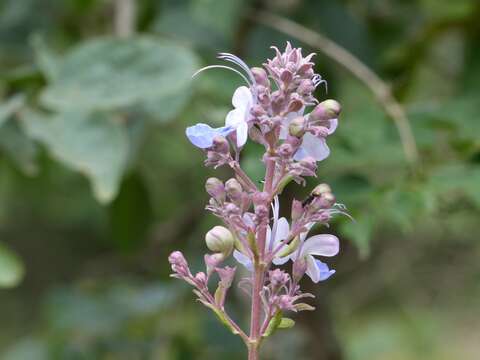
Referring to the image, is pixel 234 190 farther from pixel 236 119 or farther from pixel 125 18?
pixel 125 18

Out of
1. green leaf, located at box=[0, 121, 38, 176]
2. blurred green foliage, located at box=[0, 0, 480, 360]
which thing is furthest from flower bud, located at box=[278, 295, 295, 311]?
green leaf, located at box=[0, 121, 38, 176]

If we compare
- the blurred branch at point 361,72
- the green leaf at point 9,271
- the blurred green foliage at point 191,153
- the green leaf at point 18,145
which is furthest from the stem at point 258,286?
the green leaf at point 18,145

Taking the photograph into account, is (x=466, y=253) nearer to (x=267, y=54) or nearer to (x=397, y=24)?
(x=397, y=24)

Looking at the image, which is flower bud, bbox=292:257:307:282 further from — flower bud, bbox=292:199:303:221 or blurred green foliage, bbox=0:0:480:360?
blurred green foliage, bbox=0:0:480:360

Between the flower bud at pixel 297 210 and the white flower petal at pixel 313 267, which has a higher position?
the flower bud at pixel 297 210

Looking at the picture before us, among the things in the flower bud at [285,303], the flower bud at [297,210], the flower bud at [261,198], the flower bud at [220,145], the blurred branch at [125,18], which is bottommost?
the flower bud at [285,303]

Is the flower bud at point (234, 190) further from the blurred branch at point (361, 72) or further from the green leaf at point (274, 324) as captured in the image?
the blurred branch at point (361, 72)
